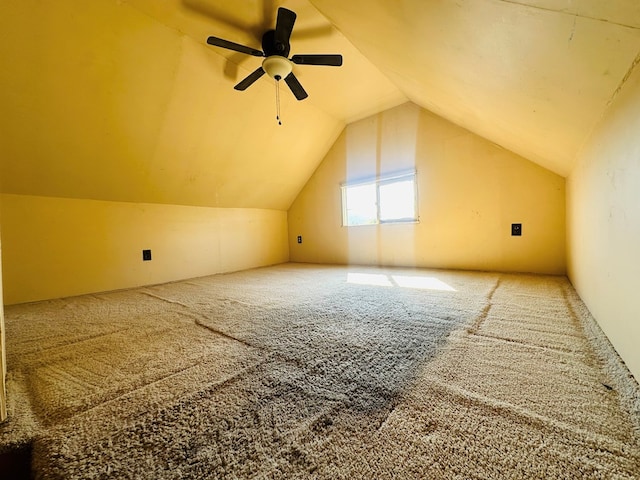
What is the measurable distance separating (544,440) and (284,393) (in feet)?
2.23

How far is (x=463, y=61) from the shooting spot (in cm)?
128

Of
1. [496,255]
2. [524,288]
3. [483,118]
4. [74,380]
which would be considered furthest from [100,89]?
[496,255]

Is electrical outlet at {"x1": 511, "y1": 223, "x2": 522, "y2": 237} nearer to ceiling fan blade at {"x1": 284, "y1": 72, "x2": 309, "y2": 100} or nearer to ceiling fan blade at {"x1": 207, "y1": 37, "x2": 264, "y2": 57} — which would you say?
ceiling fan blade at {"x1": 284, "y1": 72, "x2": 309, "y2": 100}

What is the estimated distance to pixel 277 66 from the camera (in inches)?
75.5

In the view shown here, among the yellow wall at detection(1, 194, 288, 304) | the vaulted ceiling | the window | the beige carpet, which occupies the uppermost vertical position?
the vaulted ceiling

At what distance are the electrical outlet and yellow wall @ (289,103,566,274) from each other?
36mm

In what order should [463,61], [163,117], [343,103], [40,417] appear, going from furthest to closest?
[343,103] → [163,117] → [463,61] → [40,417]

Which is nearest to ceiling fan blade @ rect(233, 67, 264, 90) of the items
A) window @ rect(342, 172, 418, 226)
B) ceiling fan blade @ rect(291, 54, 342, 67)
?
ceiling fan blade @ rect(291, 54, 342, 67)

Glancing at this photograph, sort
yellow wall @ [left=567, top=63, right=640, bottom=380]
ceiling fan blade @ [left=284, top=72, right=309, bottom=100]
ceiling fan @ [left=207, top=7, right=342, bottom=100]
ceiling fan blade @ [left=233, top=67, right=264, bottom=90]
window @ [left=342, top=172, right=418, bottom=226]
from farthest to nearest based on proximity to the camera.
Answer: window @ [left=342, top=172, right=418, bottom=226] < ceiling fan blade @ [left=284, top=72, right=309, bottom=100] < ceiling fan blade @ [left=233, top=67, right=264, bottom=90] < ceiling fan @ [left=207, top=7, right=342, bottom=100] < yellow wall @ [left=567, top=63, right=640, bottom=380]

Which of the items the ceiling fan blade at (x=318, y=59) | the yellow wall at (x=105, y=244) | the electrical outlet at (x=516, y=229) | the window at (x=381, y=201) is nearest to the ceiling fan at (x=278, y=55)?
the ceiling fan blade at (x=318, y=59)

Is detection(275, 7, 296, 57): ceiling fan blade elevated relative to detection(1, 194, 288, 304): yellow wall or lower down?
elevated

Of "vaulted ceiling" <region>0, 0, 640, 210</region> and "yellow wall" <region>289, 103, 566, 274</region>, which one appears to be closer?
"vaulted ceiling" <region>0, 0, 640, 210</region>

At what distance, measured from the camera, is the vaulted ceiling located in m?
0.89

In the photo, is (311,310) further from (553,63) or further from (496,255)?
(496,255)
